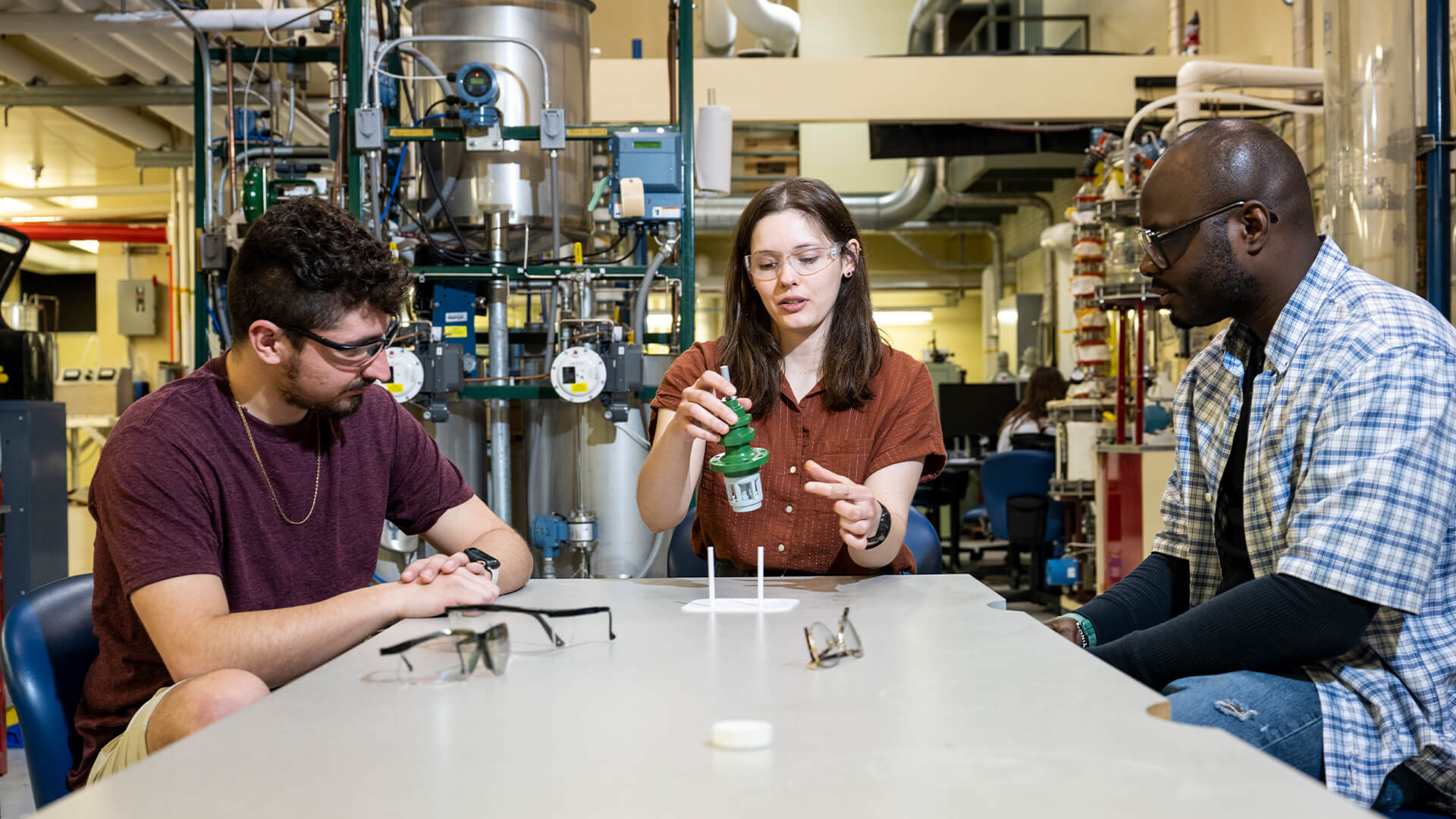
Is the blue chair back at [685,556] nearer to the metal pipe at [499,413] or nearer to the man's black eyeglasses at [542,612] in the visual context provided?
the man's black eyeglasses at [542,612]

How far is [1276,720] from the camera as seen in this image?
1293 mm

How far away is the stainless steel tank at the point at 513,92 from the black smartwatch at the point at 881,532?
2713 millimetres

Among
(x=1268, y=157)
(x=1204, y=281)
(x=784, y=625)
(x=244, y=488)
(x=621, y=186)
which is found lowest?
(x=784, y=625)

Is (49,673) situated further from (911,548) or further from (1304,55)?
(1304,55)

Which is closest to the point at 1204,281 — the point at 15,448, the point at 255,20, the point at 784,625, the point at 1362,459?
the point at 1362,459

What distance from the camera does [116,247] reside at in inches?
471

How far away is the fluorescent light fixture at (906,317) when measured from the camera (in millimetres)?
13656

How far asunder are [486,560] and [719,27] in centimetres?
609

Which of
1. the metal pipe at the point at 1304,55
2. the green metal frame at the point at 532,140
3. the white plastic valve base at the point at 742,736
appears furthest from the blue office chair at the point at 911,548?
the metal pipe at the point at 1304,55

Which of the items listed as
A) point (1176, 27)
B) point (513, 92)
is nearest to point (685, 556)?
point (513, 92)

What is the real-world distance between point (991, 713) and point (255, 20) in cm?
462

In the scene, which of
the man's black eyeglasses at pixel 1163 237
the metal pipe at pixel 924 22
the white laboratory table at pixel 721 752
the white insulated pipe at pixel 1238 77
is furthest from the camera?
the metal pipe at pixel 924 22

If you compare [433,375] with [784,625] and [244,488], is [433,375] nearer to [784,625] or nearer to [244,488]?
[244,488]

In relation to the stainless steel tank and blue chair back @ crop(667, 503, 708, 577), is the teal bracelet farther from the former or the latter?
the stainless steel tank
